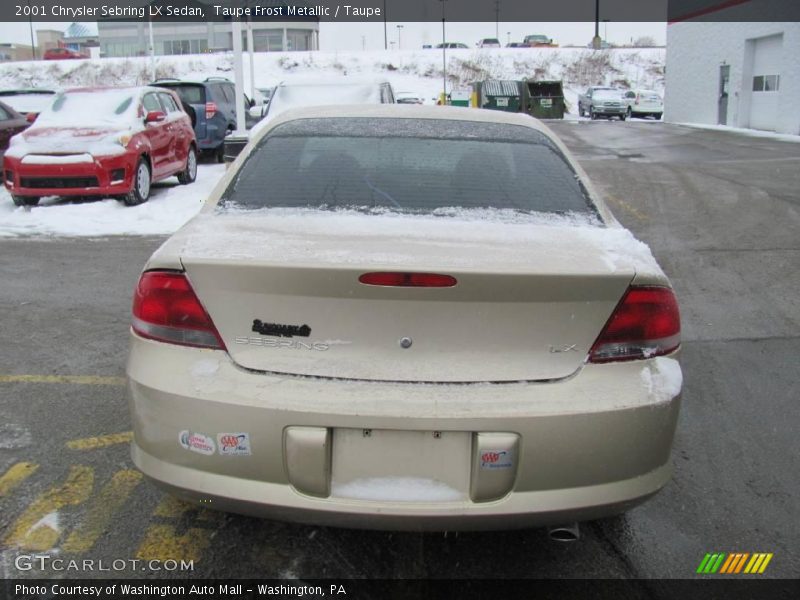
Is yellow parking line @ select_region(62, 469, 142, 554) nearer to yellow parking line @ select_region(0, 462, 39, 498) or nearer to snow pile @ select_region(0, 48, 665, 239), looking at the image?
yellow parking line @ select_region(0, 462, 39, 498)

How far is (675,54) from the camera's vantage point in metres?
30.4

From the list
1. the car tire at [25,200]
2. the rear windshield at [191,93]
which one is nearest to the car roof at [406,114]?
the car tire at [25,200]

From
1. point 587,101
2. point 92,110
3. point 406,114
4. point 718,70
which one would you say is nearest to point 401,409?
point 406,114

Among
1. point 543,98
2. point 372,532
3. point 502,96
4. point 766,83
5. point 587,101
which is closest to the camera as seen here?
point 372,532

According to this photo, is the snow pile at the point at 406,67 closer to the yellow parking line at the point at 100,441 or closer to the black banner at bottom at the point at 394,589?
the yellow parking line at the point at 100,441

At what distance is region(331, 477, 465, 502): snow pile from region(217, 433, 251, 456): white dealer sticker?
0.34 m

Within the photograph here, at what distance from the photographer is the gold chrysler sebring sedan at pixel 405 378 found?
2.26 m

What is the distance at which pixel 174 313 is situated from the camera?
247 cm

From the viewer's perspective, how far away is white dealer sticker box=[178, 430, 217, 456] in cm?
235

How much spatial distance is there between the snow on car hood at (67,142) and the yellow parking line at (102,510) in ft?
25.6

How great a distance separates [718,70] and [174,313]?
28.5m

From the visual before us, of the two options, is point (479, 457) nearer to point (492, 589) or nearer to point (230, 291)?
point (492, 589)

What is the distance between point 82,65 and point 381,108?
67.4m

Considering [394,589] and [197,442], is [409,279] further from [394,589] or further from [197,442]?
[394,589]
